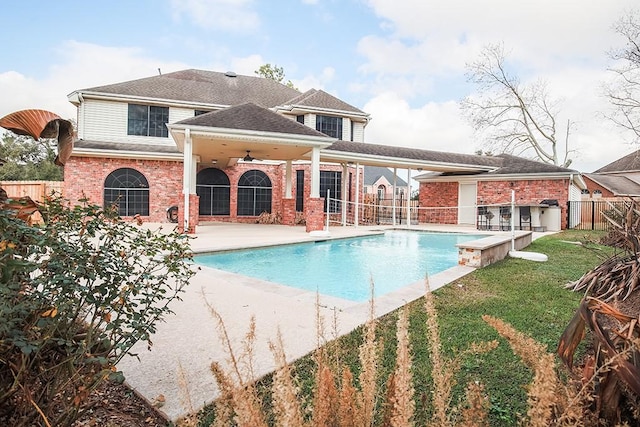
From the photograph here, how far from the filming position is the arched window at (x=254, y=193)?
2136 cm

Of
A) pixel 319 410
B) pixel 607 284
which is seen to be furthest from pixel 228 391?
pixel 607 284

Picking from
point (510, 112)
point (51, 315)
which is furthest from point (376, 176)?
point (51, 315)

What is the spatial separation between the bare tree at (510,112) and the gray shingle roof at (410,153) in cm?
1156

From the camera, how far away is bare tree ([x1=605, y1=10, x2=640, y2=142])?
831 inches

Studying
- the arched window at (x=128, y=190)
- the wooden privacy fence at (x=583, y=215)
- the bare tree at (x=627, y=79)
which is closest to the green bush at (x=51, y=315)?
the arched window at (x=128, y=190)

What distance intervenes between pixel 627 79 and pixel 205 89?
24850 mm

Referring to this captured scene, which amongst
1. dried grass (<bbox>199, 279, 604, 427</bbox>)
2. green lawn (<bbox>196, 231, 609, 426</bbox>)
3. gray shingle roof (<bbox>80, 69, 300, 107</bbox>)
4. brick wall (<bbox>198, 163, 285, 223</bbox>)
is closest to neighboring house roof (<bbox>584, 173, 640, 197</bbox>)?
brick wall (<bbox>198, 163, 285, 223</bbox>)

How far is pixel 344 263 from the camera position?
9656 mm

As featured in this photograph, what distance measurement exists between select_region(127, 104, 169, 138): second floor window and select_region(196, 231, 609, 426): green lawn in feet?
61.4

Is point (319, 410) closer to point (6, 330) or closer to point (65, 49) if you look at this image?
point (6, 330)

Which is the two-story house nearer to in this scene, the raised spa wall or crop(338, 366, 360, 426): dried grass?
the raised spa wall

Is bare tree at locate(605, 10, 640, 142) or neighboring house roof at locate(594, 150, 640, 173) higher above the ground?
bare tree at locate(605, 10, 640, 142)

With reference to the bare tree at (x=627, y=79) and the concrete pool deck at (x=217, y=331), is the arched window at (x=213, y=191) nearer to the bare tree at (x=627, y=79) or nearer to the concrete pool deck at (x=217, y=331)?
the concrete pool deck at (x=217, y=331)

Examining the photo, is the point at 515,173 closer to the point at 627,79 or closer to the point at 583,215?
the point at 583,215
